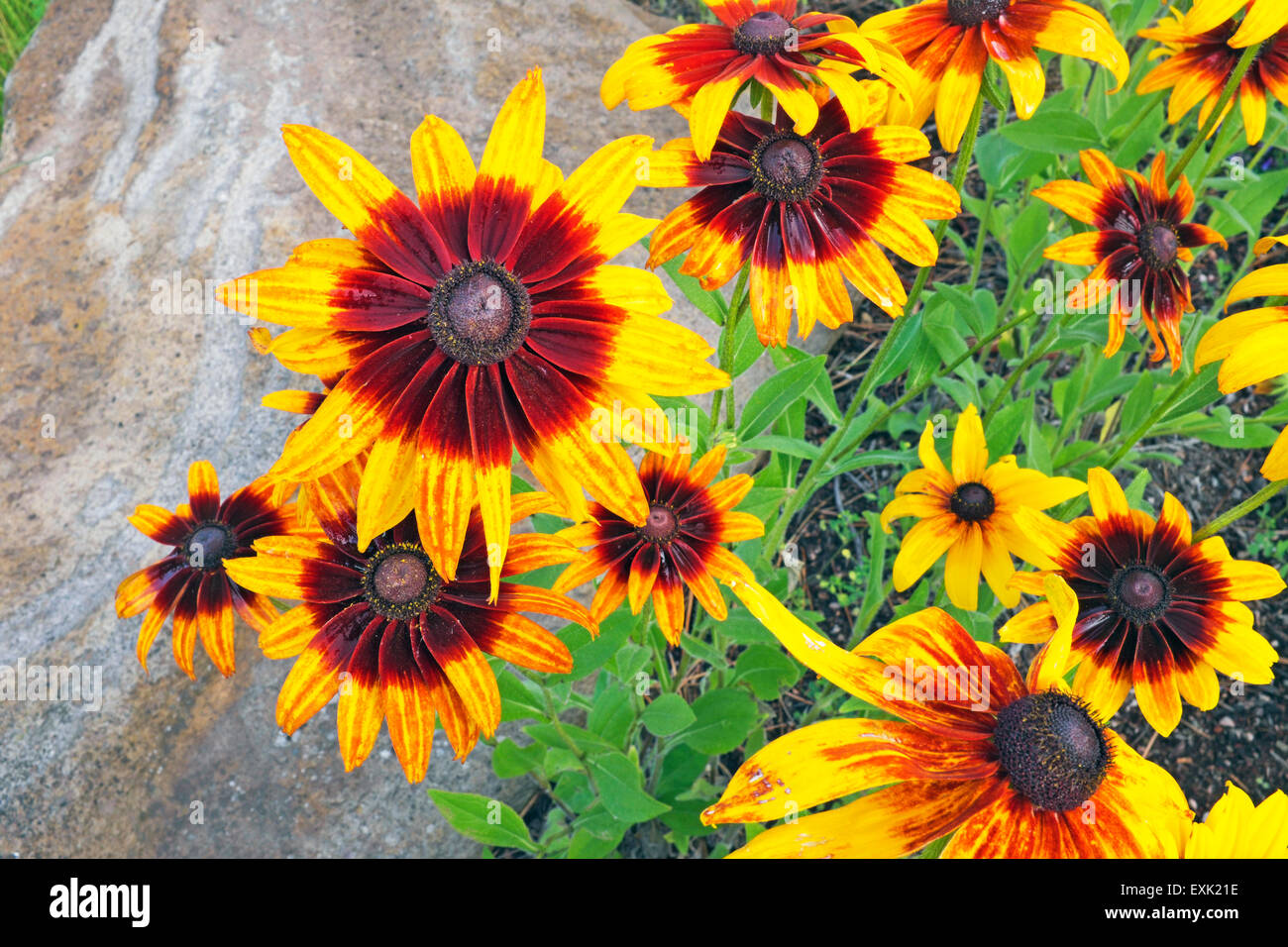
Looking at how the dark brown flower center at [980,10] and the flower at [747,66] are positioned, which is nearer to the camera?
the flower at [747,66]

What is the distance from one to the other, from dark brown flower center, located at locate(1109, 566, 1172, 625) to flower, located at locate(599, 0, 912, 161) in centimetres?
93

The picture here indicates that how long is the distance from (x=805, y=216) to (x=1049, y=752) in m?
0.77

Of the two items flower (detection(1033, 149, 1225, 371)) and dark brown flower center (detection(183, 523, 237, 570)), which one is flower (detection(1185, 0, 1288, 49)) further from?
dark brown flower center (detection(183, 523, 237, 570))

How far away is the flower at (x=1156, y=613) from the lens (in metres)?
1.46

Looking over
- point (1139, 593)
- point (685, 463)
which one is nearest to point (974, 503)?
Result: point (1139, 593)

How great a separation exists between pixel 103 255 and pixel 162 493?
872mm

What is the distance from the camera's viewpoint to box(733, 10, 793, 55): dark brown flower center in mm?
1177

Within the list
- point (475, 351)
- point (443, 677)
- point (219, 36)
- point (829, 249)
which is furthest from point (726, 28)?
point (219, 36)

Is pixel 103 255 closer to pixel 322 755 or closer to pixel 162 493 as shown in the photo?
pixel 162 493

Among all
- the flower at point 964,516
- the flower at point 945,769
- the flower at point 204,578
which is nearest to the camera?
the flower at point 945,769

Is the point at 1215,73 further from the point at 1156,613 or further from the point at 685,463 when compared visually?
the point at 685,463

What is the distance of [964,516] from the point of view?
187 cm

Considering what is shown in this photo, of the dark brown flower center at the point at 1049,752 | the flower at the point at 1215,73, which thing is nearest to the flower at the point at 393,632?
the dark brown flower center at the point at 1049,752

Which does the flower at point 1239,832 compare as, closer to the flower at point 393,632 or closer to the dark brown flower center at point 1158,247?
the flower at point 393,632
